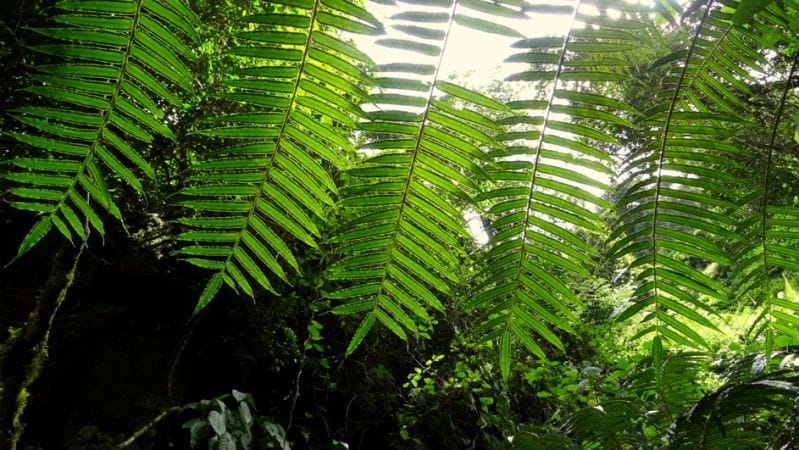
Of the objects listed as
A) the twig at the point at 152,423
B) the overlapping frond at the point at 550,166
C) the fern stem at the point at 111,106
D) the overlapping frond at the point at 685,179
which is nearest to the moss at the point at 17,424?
the twig at the point at 152,423

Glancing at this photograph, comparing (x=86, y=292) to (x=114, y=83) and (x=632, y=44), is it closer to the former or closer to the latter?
(x=114, y=83)

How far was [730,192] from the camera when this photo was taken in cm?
46

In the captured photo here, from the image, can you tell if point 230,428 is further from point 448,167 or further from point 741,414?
point 448,167

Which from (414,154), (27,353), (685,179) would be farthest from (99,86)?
(27,353)

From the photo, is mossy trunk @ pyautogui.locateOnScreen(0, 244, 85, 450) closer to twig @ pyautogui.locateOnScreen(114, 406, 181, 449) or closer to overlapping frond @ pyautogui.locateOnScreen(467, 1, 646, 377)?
twig @ pyautogui.locateOnScreen(114, 406, 181, 449)

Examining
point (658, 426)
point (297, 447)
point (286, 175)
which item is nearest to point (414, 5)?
point (286, 175)

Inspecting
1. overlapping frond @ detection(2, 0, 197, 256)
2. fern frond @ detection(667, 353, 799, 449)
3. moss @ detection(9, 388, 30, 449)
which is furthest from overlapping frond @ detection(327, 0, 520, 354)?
moss @ detection(9, 388, 30, 449)

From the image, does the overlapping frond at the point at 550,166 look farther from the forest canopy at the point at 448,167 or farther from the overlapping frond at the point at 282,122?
the overlapping frond at the point at 282,122

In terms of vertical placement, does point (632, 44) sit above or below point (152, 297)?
below

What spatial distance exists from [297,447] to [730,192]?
3185 millimetres

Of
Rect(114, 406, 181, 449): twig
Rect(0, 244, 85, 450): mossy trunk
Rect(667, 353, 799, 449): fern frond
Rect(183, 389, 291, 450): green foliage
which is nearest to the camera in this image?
Rect(667, 353, 799, 449): fern frond

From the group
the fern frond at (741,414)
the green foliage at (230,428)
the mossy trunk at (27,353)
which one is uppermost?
the mossy trunk at (27,353)

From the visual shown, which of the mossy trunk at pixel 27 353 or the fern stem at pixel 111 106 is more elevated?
the mossy trunk at pixel 27 353

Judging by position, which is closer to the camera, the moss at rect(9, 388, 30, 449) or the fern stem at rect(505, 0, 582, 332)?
the fern stem at rect(505, 0, 582, 332)
